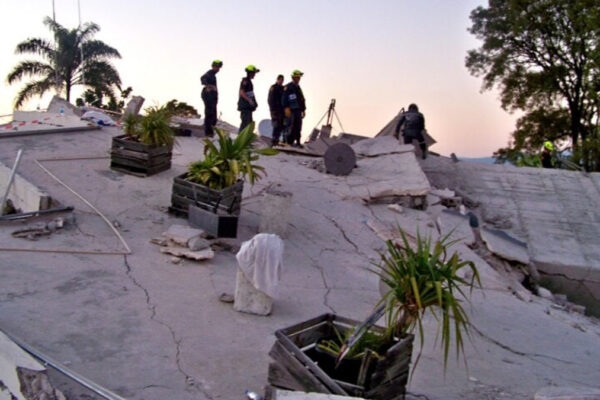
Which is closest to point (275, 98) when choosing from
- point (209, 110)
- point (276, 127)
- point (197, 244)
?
point (276, 127)

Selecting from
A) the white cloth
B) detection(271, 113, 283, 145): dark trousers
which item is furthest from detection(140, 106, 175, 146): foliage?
the white cloth

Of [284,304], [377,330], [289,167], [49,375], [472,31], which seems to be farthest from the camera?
[472,31]

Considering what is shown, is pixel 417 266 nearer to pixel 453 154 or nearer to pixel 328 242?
pixel 328 242

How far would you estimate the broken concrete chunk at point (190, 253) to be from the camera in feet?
25.3

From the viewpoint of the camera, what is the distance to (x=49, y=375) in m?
4.61

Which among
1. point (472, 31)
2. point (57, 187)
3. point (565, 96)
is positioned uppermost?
point (472, 31)

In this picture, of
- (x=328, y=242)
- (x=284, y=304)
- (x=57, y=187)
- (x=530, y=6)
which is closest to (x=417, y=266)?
(x=284, y=304)

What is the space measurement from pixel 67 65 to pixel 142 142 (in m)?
21.7

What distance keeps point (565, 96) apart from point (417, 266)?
26256 mm

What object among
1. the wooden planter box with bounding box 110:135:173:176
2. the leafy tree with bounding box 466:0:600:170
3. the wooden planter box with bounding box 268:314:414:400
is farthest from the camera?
the leafy tree with bounding box 466:0:600:170

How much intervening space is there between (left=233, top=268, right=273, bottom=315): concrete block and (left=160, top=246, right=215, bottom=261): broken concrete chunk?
135cm

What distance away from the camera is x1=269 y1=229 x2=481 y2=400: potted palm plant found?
14.7 ft

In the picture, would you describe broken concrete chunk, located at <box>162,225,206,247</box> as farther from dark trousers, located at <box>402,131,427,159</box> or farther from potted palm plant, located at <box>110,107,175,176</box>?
dark trousers, located at <box>402,131,427,159</box>

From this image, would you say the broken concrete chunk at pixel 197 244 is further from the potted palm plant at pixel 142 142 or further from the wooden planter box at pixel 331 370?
the wooden planter box at pixel 331 370
